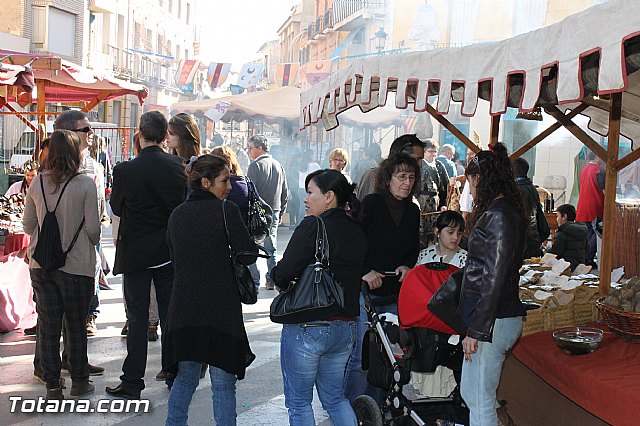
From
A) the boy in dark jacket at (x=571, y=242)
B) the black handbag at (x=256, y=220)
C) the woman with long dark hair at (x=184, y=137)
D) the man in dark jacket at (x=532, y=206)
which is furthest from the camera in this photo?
the boy in dark jacket at (x=571, y=242)

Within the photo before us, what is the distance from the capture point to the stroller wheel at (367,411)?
16.2ft

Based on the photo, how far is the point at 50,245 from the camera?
19.0ft

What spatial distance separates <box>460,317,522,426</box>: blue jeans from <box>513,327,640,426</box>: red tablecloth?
439 mm

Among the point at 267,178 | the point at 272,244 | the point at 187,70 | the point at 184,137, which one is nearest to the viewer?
the point at 184,137

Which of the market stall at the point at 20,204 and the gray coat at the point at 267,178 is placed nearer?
the market stall at the point at 20,204

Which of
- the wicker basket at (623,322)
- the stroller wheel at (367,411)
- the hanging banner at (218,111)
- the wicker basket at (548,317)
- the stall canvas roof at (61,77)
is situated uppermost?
the hanging banner at (218,111)

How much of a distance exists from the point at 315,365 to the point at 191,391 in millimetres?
846

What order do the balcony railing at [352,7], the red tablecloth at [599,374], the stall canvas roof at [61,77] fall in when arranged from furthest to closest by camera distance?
the balcony railing at [352,7], the stall canvas roof at [61,77], the red tablecloth at [599,374]

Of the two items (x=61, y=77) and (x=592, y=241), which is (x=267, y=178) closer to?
(x=61, y=77)

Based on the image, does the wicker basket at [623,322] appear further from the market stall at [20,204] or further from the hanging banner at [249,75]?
the hanging banner at [249,75]

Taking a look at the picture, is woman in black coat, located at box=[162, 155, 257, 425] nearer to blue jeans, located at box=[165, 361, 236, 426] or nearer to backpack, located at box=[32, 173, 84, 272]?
blue jeans, located at box=[165, 361, 236, 426]

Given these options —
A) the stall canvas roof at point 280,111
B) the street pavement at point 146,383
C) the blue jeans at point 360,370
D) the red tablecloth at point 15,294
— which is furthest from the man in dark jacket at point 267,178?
the stall canvas roof at point 280,111

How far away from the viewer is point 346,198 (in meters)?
4.48

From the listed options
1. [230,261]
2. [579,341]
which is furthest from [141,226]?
[579,341]
